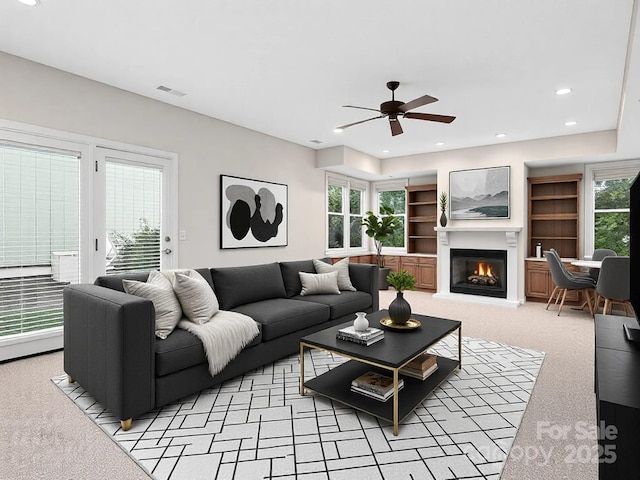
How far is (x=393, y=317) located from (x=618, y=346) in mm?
1358

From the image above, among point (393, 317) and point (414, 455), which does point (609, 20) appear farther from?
point (414, 455)

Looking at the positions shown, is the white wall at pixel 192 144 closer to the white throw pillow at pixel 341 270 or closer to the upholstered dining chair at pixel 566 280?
the white throw pillow at pixel 341 270

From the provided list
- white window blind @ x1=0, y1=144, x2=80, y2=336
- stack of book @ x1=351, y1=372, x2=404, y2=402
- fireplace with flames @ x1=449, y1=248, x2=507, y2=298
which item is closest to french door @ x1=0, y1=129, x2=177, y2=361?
white window blind @ x1=0, y1=144, x2=80, y2=336

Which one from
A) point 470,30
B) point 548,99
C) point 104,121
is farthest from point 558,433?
point 104,121

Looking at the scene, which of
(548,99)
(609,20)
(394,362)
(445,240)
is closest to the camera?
(394,362)

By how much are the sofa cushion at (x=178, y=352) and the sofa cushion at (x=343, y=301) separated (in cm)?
148

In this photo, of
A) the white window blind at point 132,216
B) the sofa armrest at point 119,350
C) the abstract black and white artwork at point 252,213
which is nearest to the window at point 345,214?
the abstract black and white artwork at point 252,213

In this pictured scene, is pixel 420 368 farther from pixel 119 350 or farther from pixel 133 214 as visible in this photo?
pixel 133 214

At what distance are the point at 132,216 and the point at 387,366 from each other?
3.35 m

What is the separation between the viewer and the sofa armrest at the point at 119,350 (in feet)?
6.86

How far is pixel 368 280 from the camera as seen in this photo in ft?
14.4

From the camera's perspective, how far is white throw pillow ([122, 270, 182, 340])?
8.23 feet

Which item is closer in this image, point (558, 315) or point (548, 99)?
point (548, 99)

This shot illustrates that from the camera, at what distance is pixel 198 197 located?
185 inches
